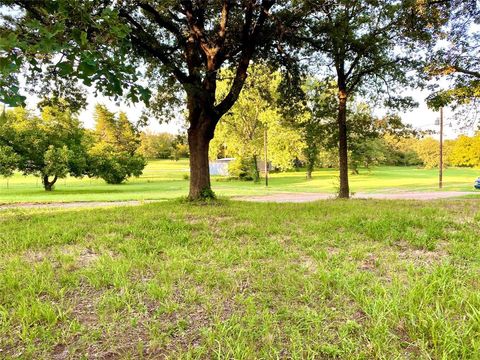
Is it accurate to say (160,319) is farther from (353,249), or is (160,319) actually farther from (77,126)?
(77,126)

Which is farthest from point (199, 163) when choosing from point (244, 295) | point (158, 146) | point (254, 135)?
point (158, 146)

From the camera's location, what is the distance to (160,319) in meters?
2.46

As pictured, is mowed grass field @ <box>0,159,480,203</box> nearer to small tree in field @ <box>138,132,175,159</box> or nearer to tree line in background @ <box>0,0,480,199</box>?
tree line in background @ <box>0,0,480,199</box>

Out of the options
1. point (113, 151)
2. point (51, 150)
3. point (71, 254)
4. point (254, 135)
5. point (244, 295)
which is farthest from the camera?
point (254, 135)

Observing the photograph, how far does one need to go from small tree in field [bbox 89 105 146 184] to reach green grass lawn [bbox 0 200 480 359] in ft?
79.5

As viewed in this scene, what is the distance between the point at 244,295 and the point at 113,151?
30.0 metres

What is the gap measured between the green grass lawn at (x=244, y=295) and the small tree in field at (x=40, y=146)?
2090 cm

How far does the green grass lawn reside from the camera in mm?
2111

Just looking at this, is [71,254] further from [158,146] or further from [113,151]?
[158,146]

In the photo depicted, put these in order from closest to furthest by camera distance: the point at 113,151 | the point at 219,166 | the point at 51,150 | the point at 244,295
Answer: the point at 244,295 → the point at 51,150 → the point at 113,151 → the point at 219,166

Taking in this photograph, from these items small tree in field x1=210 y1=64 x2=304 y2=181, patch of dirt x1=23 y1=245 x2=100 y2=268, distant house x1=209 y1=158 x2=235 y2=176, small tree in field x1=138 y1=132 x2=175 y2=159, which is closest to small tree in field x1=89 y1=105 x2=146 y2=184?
small tree in field x1=210 y1=64 x2=304 y2=181

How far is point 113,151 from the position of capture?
30.2 meters

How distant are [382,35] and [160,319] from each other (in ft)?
39.0

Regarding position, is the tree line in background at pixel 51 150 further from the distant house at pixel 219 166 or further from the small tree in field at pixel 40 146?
the distant house at pixel 219 166
